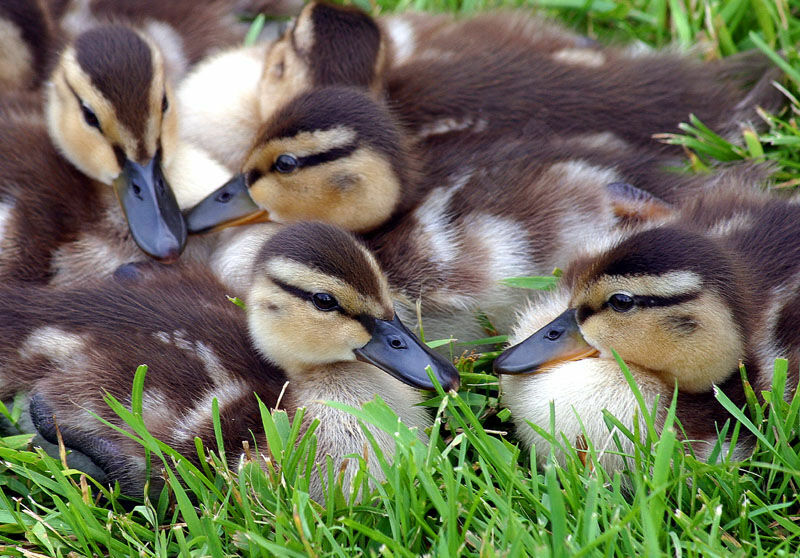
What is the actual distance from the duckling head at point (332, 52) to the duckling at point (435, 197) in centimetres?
16

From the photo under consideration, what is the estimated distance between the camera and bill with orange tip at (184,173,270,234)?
6.37 feet

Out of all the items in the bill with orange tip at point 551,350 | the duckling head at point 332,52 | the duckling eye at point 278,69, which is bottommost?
the bill with orange tip at point 551,350

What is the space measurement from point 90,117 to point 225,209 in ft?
1.04

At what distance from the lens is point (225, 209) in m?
1.94

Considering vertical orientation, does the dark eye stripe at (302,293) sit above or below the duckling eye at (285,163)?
below

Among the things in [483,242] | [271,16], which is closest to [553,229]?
[483,242]

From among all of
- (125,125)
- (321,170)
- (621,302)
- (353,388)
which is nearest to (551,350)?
(621,302)

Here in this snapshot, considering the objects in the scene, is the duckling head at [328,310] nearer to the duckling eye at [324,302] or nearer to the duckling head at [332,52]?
the duckling eye at [324,302]

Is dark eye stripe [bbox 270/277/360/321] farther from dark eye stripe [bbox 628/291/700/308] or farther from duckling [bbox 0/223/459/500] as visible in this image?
dark eye stripe [bbox 628/291/700/308]

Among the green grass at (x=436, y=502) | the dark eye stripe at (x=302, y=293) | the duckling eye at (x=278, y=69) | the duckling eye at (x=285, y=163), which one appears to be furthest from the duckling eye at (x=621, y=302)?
the duckling eye at (x=278, y=69)

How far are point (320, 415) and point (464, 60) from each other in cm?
97

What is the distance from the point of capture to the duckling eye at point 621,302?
1533 millimetres

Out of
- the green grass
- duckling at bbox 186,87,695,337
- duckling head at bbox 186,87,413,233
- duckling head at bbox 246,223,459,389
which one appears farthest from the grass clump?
duckling head at bbox 186,87,413,233

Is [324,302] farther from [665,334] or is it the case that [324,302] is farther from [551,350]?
[665,334]
